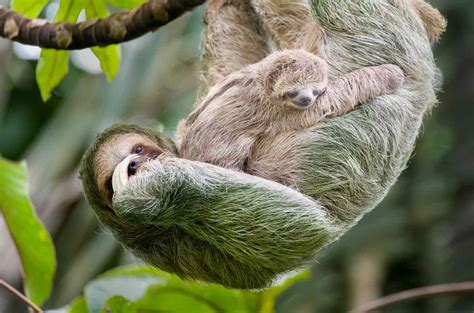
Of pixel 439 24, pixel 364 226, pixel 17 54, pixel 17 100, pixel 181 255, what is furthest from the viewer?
pixel 17 100

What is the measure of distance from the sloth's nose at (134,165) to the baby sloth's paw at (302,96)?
0.72 m

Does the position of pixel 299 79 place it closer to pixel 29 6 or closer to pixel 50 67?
pixel 50 67

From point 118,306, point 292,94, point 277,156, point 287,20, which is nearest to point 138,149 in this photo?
point 277,156

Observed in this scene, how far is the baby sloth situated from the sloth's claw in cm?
35

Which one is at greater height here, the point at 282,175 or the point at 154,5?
the point at 154,5

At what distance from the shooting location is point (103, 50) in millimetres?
4656

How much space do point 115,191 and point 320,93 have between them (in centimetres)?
102

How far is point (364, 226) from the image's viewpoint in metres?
7.79

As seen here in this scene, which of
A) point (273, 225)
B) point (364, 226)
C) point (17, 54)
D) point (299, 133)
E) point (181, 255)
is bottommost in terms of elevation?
point (364, 226)

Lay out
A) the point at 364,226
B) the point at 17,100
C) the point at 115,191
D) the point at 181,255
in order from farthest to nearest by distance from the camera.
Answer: the point at 17,100 → the point at 364,226 → the point at 181,255 → the point at 115,191

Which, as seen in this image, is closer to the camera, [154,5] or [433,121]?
[154,5]

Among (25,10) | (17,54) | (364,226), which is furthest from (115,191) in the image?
(17,54)

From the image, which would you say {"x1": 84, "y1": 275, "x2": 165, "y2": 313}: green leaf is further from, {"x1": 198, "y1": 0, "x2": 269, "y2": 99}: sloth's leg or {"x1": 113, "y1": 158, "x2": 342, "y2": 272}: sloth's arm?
{"x1": 198, "y1": 0, "x2": 269, "y2": 99}: sloth's leg

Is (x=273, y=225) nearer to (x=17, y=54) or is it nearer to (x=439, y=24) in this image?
(x=439, y=24)
